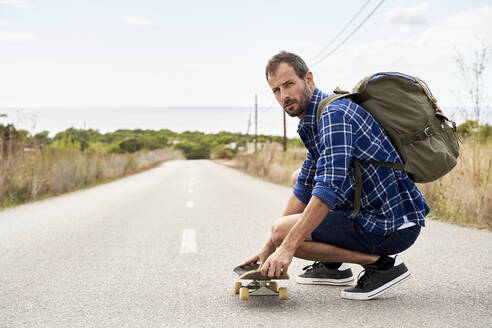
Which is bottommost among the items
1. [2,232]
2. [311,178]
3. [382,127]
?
[2,232]

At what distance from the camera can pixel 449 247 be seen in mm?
5422

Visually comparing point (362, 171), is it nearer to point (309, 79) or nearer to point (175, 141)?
point (309, 79)

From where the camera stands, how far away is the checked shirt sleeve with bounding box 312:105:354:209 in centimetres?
286

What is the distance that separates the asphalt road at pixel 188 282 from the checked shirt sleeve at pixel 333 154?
0.83 meters

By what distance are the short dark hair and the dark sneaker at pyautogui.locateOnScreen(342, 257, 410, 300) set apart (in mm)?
1499

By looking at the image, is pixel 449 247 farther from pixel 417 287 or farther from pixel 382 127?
pixel 382 127

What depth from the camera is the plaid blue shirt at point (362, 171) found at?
288cm

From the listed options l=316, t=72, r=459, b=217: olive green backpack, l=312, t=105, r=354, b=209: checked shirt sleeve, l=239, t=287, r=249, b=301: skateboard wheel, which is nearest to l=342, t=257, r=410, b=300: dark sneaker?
l=316, t=72, r=459, b=217: olive green backpack

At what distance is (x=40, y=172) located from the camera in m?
14.2

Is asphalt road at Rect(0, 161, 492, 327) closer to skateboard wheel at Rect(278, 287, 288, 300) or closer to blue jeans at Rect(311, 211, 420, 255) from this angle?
skateboard wheel at Rect(278, 287, 288, 300)

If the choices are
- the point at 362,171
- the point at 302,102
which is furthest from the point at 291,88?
the point at 362,171

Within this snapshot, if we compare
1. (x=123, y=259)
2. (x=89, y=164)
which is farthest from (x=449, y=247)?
(x=89, y=164)

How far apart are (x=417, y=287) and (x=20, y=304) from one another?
119 inches

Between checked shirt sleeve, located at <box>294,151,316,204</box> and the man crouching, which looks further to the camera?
checked shirt sleeve, located at <box>294,151,316,204</box>
